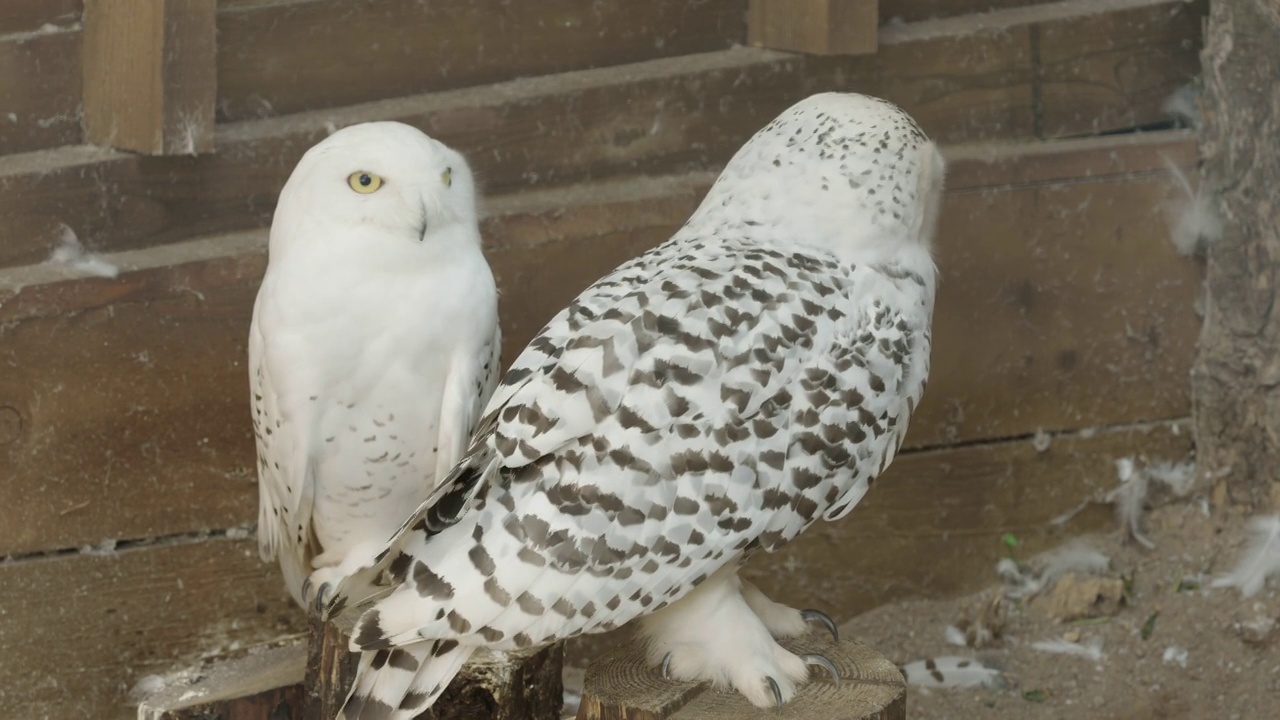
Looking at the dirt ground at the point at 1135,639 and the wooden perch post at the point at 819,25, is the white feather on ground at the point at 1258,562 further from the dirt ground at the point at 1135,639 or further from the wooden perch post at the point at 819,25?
the wooden perch post at the point at 819,25

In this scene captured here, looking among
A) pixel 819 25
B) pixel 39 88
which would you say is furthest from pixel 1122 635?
pixel 39 88

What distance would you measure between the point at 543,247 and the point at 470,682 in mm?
1011

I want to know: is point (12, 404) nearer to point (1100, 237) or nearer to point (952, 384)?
point (952, 384)

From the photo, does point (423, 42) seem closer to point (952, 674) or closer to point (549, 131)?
point (549, 131)

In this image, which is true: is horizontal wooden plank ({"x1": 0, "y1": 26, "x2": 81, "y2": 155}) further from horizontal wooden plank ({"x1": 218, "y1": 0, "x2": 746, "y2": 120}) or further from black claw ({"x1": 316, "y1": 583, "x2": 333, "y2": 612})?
black claw ({"x1": 316, "y1": 583, "x2": 333, "y2": 612})

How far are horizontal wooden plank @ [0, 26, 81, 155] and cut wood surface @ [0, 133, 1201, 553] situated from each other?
0.25m

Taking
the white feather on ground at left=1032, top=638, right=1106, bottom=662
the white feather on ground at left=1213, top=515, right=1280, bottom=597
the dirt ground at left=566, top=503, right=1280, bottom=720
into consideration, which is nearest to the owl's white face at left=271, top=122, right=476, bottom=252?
the dirt ground at left=566, top=503, right=1280, bottom=720

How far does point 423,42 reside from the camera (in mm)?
2861

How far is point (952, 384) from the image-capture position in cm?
323

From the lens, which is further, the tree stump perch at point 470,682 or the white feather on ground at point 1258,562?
the white feather on ground at point 1258,562

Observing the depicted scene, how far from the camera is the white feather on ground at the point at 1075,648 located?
318 cm

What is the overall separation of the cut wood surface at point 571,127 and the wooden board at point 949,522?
742 millimetres

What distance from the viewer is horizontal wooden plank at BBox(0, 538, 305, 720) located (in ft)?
8.97

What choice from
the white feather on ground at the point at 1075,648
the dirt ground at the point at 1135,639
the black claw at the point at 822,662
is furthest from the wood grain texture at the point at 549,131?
the black claw at the point at 822,662
